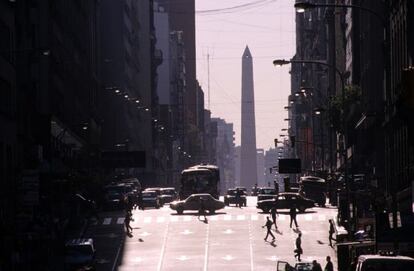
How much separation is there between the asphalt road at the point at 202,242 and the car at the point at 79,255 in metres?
2.11

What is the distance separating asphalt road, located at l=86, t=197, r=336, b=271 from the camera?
2527 inches

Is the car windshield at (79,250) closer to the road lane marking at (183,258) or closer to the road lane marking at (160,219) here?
the road lane marking at (183,258)

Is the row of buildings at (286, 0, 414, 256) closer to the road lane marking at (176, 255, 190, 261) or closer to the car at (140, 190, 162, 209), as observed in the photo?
the road lane marking at (176, 255, 190, 261)

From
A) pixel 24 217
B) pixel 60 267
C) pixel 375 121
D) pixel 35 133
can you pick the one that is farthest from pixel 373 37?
pixel 24 217

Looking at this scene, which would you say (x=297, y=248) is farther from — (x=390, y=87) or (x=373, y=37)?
(x=373, y=37)

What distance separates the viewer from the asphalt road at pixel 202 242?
64.2 metres

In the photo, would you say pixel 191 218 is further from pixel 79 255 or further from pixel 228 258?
pixel 79 255

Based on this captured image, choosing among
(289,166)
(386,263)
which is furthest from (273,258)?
(289,166)

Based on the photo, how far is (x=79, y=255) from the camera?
60000 millimetres

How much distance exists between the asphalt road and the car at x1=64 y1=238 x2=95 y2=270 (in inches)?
83.0

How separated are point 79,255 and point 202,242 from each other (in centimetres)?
1387

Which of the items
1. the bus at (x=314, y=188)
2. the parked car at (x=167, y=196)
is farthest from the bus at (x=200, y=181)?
the bus at (x=314, y=188)

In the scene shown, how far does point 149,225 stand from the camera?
8319 cm

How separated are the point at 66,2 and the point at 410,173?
6472 cm
